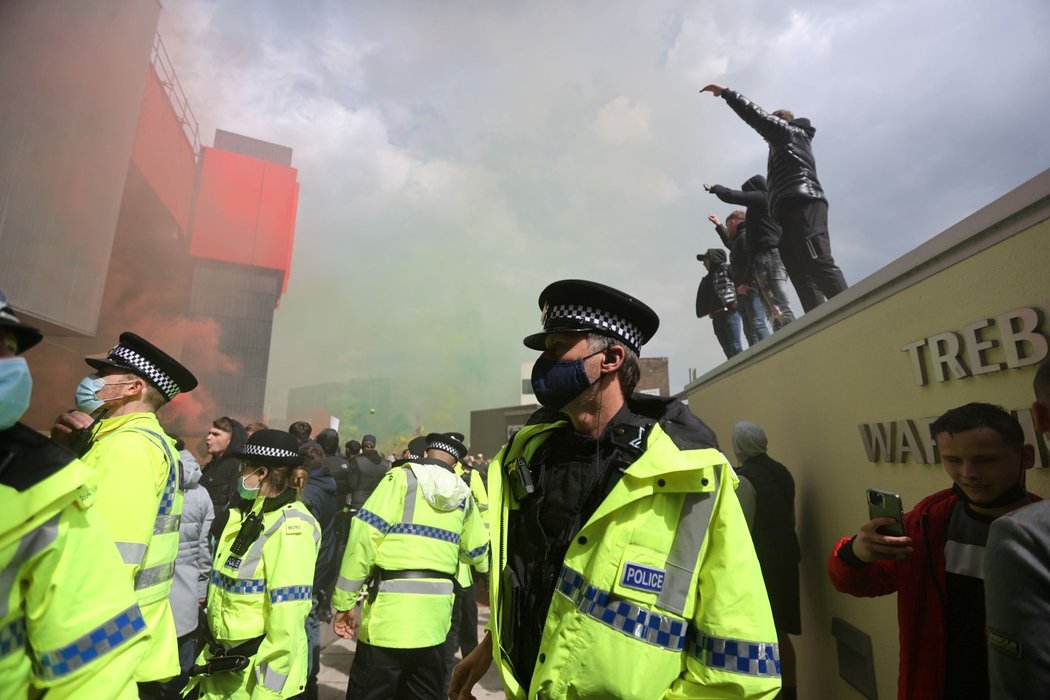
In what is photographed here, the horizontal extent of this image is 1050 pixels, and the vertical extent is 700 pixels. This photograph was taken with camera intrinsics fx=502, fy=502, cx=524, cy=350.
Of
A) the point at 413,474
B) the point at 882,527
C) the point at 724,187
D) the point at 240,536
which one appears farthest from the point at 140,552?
the point at 724,187

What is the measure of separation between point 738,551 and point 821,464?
2534mm

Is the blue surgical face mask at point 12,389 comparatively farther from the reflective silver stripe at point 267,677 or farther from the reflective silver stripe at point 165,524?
the reflective silver stripe at point 267,677

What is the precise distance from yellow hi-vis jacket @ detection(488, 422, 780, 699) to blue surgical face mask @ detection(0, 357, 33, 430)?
1368mm

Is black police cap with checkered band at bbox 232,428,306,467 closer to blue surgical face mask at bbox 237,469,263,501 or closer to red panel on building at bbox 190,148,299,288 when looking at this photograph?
blue surgical face mask at bbox 237,469,263,501

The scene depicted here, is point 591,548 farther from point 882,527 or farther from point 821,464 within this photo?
point 821,464


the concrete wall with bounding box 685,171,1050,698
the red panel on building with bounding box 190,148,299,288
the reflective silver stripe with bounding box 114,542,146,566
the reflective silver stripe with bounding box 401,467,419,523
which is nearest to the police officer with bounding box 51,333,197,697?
the reflective silver stripe with bounding box 114,542,146,566

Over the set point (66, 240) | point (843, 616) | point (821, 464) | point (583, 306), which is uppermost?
point (66, 240)

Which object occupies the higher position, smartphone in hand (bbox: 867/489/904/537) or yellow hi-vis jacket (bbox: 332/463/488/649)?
smartphone in hand (bbox: 867/489/904/537)

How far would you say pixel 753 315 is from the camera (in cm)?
612

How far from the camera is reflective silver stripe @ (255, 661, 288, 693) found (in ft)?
8.02

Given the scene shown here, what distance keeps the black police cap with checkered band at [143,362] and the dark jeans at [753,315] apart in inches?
225

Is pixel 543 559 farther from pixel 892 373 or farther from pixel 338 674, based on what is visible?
pixel 338 674

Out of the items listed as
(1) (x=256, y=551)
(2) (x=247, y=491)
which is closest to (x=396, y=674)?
(1) (x=256, y=551)

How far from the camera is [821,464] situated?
134 inches
